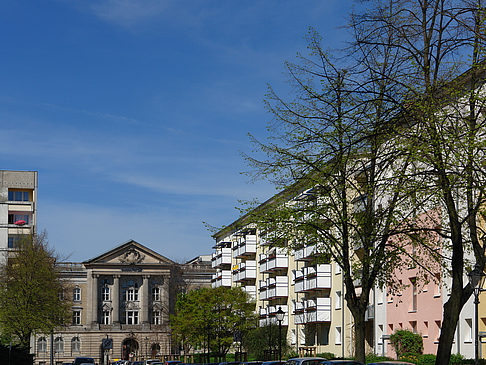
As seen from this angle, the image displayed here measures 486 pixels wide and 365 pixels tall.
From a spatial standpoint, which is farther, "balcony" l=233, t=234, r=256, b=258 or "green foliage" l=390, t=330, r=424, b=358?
"balcony" l=233, t=234, r=256, b=258

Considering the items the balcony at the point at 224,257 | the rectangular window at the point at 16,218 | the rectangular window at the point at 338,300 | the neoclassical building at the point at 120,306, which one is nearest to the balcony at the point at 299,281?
the rectangular window at the point at 338,300

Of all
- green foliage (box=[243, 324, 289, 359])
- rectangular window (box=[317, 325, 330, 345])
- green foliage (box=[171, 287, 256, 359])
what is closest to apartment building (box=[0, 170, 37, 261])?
green foliage (box=[171, 287, 256, 359])

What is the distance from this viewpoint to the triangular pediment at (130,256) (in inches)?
5054

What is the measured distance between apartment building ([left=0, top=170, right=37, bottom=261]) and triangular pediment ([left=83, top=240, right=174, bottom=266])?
2452cm

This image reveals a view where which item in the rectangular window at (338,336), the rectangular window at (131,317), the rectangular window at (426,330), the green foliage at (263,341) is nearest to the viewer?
the rectangular window at (426,330)

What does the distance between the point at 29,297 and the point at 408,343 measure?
3456cm

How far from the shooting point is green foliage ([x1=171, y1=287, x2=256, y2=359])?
78.8 meters

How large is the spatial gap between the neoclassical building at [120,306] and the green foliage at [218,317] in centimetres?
4588

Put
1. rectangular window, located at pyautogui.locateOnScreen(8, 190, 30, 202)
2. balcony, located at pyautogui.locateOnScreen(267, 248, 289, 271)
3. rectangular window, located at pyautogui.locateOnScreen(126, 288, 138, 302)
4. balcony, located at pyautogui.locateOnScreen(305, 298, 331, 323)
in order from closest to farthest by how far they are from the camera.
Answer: balcony, located at pyautogui.locateOnScreen(305, 298, 331, 323)
balcony, located at pyautogui.locateOnScreen(267, 248, 289, 271)
rectangular window, located at pyautogui.locateOnScreen(8, 190, 30, 202)
rectangular window, located at pyautogui.locateOnScreen(126, 288, 138, 302)

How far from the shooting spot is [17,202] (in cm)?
10419

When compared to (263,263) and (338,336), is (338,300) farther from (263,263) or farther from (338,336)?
(263,263)

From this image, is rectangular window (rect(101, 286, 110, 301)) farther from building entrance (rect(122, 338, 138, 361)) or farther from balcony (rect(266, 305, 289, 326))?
balcony (rect(266, 305, 289, 326))

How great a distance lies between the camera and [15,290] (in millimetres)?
67688

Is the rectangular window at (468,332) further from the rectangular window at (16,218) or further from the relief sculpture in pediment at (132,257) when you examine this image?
the relief sculpture in pediment at (132,257)
